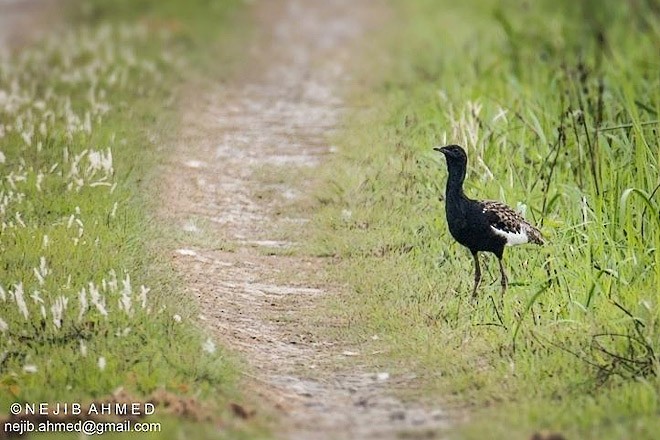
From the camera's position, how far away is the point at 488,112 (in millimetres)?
11883

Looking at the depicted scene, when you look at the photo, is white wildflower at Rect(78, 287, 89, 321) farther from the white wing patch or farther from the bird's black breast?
the white wing patch

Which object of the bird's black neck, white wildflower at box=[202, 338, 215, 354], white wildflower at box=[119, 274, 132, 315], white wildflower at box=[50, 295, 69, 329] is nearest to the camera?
white wildflower at box=[202, 338, 215, 354]

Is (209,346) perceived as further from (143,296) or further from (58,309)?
(58,309)

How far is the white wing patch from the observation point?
8.53 m

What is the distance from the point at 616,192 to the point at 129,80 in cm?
720

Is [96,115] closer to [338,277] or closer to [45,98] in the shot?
[45,98]

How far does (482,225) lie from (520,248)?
0.93 metres

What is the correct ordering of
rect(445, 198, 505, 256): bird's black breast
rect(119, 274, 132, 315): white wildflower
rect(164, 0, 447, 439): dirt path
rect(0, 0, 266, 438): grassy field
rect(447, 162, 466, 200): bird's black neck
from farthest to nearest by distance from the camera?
rect(447, 162, 466, 200): bird's black neck → rect(445, 198, 505, 256): bird's black breast → rect(119, 274, 132, 315): white wildflower → rect(0, 0, 266, 438): grassy field → rect(164, 0, 447, 439): dirt path

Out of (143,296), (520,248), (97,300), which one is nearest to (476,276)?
(520,248)

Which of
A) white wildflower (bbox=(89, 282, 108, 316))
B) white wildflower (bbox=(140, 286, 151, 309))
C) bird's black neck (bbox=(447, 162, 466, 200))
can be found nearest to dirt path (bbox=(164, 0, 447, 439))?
white wildflower (bbox=(140, 286, 151, 309))

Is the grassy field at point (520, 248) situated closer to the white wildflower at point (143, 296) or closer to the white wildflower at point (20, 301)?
the white wildflower at point (143, 296)

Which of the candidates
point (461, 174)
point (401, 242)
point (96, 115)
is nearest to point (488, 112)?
point (401, 242)

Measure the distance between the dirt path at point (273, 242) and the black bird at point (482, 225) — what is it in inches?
45.0

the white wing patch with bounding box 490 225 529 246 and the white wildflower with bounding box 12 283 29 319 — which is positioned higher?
the white wing patch with bounding box 490 225 529 246
